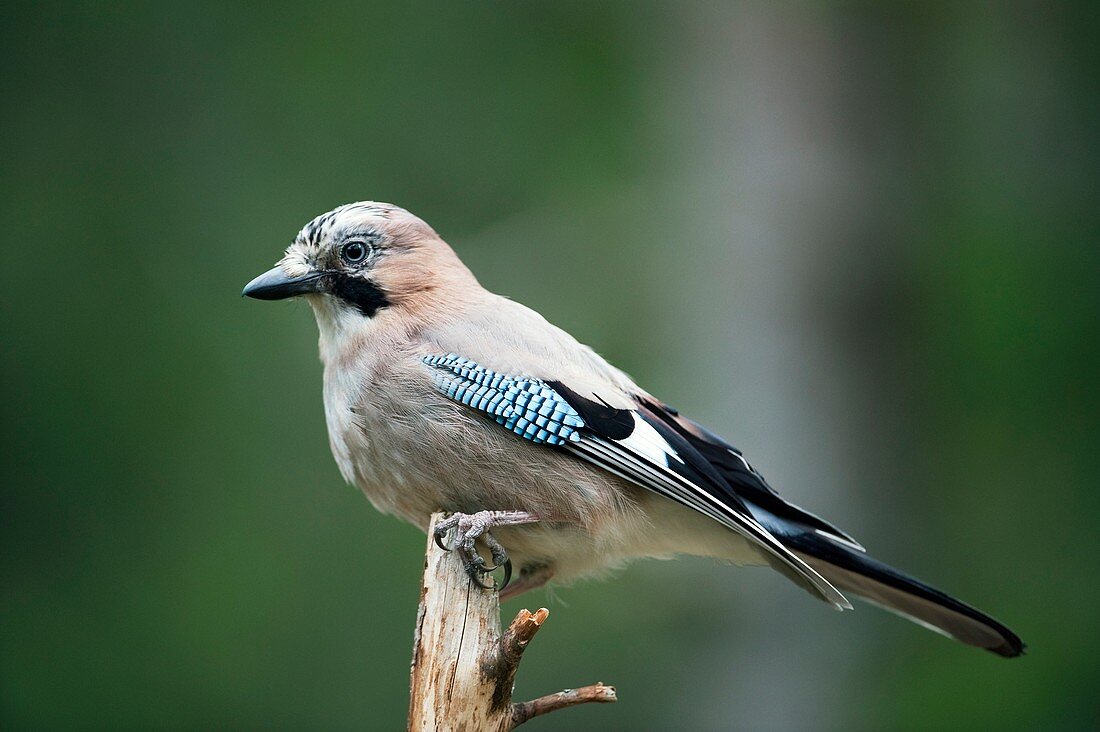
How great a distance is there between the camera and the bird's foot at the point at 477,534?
3293 mm

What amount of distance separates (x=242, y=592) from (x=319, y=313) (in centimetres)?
365

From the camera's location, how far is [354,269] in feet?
13.0

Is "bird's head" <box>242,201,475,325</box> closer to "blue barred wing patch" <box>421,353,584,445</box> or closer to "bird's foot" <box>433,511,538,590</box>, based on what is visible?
"blue barred wing patch" <box>421,353,584,445</box>

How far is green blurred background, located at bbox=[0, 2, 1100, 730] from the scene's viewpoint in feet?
20.7

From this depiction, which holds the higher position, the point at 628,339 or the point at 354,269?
the point at 628,339

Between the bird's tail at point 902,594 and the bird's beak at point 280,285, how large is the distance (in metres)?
1.76

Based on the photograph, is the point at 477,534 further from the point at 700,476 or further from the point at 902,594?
the point at 902,594

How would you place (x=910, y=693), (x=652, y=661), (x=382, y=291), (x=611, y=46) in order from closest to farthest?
(x=382, y=291) → (x=910, y=693) → (x=652, y=661) → (x=611, y=46)

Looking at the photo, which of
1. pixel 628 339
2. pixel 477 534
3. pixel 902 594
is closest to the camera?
pixel 477 534

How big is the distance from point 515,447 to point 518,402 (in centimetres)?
14

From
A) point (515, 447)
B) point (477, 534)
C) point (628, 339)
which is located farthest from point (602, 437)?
point (628, 339)

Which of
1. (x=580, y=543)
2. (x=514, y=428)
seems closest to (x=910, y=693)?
(x=580, y=543)

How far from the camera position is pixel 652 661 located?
7074 mm

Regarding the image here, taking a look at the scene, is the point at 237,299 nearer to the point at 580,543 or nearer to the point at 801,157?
the point at 801,157
